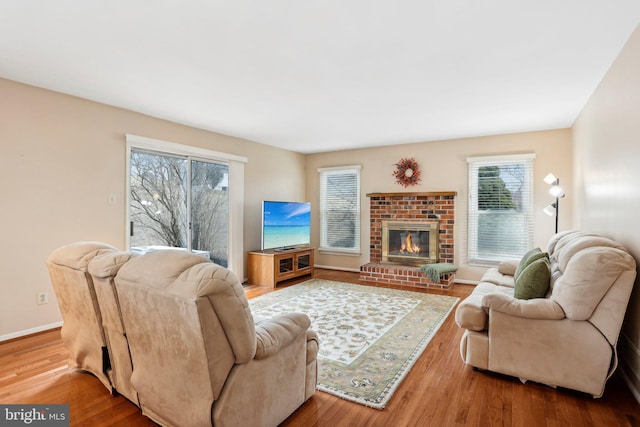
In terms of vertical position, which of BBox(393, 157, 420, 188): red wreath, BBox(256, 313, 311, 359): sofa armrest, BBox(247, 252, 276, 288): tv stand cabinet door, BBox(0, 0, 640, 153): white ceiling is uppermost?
BBox(0, 0, 640, 153): white ceiling

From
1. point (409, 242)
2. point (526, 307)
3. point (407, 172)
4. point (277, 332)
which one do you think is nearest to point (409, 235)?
point (409, 242)

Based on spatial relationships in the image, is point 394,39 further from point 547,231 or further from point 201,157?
point 547,231

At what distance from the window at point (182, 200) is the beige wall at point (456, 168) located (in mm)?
2092

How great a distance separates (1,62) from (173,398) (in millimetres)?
3032

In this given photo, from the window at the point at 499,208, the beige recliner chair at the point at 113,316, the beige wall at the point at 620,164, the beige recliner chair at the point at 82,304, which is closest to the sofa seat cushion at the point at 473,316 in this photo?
the beige wall at the point at 620,164

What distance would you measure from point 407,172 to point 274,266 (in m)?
2.80

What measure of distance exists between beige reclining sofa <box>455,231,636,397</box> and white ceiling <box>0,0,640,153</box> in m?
1.49

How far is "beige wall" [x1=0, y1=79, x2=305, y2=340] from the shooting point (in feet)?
10.2

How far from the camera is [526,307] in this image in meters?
2.28

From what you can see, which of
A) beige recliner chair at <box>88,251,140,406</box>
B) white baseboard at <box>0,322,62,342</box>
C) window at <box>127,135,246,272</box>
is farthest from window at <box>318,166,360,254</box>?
beige recliner chair at <box>88,251,140,406</box>

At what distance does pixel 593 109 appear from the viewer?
3.35 metres

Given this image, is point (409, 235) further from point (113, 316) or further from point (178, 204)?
point (113, 316)

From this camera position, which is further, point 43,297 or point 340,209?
point 340,209

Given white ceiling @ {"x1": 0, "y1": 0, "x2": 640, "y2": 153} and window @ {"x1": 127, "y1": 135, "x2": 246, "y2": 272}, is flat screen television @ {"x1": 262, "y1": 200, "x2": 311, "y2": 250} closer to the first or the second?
window @ {"x1": 127, "y1": 135, "x2": 246, "y2": 272}
